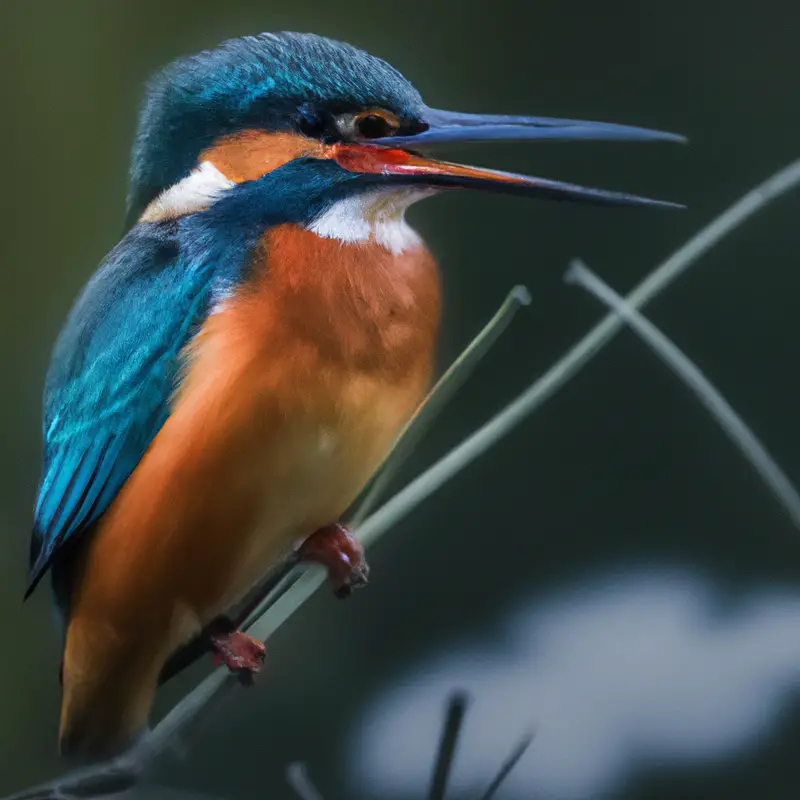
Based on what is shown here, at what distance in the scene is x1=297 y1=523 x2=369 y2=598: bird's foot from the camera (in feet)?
2.32

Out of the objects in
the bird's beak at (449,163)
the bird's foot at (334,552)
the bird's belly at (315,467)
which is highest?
the bird's beak at (449,163)

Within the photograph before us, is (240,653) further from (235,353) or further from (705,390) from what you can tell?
(705,390)

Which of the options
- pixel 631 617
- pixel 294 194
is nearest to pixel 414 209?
pixel 294 194

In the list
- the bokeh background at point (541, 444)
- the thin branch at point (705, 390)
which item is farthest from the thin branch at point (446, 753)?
the thin branch at point (705, 390)

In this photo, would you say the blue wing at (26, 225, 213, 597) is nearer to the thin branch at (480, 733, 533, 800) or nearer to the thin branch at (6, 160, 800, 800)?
the thin branch at (6, 160, 800, 800)

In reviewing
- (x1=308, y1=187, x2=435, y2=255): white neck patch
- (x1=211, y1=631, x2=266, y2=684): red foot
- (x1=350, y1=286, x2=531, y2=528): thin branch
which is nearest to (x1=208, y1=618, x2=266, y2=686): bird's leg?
(x1=211, y1=631, x2=266, y2=684): red foot

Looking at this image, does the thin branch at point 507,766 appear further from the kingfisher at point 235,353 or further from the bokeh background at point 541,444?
the kingfisher at point 235,353

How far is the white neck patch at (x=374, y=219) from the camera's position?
0.71 meters

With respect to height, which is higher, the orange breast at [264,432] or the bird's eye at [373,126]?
the bird's eye at [373,126]

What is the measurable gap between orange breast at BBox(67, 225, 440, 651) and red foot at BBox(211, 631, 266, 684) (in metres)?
0.02

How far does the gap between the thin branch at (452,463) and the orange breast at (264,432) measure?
4cm

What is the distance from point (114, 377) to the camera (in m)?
0.70

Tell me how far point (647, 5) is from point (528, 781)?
0.55 metres

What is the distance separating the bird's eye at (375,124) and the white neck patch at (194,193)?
0.30ft
